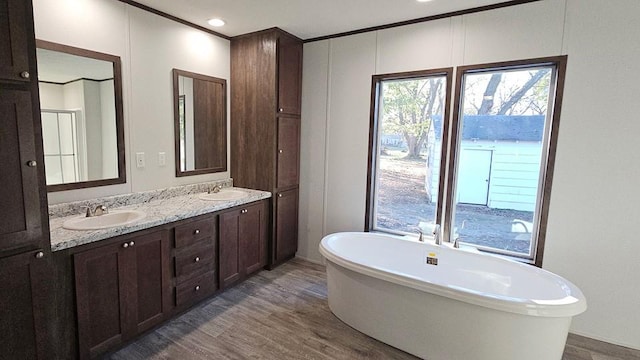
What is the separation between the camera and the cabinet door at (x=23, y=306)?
1.51 meters

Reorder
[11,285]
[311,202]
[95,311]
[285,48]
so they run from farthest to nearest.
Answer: [311,202] → [285,48] → [95,311] → [11,285]

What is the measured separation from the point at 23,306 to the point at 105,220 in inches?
32.4

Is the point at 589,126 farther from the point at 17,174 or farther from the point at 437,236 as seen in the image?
the point at 17,174

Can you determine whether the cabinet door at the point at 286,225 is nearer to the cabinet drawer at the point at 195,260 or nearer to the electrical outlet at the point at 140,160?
the cabinet drawer at the point at 195,260

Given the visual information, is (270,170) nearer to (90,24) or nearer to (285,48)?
(285,48)

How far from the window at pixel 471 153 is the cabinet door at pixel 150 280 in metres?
2.01

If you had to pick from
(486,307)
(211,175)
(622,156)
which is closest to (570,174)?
(622,156)

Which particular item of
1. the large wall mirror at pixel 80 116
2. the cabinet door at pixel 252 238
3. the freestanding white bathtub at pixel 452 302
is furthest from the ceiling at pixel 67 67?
the freestanding white bathtub at pixel 452 302

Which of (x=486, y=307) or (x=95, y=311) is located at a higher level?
(x=486, y=307)

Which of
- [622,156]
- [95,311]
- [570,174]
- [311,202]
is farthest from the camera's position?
[311,202]

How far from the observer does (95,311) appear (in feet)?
6.40

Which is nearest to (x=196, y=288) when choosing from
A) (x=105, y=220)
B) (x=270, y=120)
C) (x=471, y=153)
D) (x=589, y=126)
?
(x=105, y=220)

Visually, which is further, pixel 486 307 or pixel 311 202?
pixel 311 202

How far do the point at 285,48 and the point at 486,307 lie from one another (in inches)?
116
